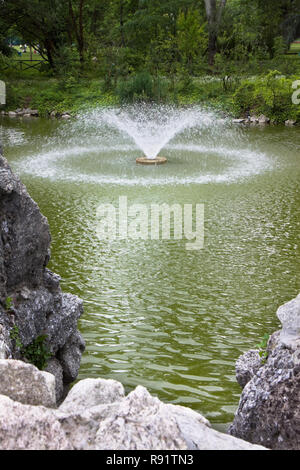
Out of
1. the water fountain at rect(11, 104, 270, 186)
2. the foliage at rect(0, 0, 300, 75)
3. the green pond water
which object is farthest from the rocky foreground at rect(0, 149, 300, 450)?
the foliage at rect(0, 0, 300, 75)

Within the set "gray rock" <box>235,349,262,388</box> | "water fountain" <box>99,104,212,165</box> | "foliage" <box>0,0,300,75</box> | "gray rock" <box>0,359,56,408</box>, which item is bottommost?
"gray rock" <box>235,349,262,388</box>

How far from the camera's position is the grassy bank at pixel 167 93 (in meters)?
23.0

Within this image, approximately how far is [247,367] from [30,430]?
2608 mm

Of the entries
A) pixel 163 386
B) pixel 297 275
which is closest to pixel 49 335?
pixel 163 386

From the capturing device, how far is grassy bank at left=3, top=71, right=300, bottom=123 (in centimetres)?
2298

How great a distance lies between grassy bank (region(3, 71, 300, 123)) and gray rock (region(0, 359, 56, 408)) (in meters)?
20.4

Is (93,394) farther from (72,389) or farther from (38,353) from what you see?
(38,353)

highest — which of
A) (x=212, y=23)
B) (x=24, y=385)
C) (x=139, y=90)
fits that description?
(x=212, y=23)

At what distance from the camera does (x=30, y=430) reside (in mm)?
2570

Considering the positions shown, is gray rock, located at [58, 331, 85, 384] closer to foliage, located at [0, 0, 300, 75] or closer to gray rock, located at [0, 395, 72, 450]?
gray rock, located at [0, 395, 72, 450]

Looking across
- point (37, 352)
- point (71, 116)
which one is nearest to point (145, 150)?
point (71, 116)

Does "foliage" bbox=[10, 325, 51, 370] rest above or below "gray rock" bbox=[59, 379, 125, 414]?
below

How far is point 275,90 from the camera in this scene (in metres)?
23.0
